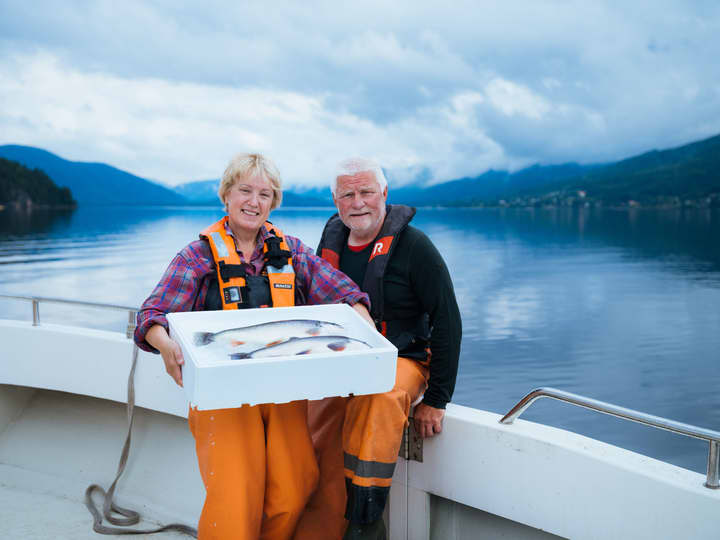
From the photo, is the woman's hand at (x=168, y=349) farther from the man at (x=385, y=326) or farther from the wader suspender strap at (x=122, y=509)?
the wader suspender strap at (x=122, y=509)

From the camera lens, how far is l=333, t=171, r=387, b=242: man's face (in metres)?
2.31

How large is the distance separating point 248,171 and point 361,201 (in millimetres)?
478

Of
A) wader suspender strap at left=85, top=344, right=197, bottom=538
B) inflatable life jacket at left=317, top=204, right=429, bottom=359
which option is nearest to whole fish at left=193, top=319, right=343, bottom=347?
inflatable life jacket at left=317, top=204, right=429, bottom=359

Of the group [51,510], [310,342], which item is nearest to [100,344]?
[51,510]

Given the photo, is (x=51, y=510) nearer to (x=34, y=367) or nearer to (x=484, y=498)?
(x=34, y=367)

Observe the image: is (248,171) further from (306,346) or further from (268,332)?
(306,346)

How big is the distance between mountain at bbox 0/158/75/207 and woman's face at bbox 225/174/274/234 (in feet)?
270

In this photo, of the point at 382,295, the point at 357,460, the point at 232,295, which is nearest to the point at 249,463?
the point at 357,460

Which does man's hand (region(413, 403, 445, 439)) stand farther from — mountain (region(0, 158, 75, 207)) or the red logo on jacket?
mountain (region(0, 158, 75, 207))

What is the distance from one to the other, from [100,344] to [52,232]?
4682 cm

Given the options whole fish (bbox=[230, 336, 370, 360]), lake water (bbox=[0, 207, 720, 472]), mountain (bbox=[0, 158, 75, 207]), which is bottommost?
lake water (bbox=[0, 207, 720, 472])

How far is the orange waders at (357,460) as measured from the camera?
179 centimetres

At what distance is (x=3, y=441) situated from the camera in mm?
3182

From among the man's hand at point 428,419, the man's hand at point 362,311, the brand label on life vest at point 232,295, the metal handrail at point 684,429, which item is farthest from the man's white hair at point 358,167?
the metal handrail at point 684,429
